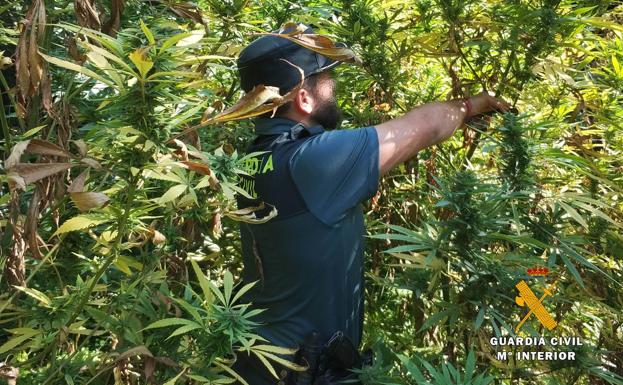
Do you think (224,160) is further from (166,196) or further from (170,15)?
(170,15)

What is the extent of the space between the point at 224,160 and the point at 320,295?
1.51 ft

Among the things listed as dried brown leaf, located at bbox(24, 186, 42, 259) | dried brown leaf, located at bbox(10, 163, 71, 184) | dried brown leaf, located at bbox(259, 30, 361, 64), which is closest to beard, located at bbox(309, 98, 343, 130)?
dried brown leaf, located at bbox(259, 30, 361, 64)

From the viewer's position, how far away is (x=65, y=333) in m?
1.30

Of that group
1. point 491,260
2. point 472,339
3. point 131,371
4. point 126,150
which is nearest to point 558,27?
point 491,260


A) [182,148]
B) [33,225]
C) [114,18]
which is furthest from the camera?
[114,18]

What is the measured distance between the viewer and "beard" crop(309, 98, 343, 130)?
1710 millimetres

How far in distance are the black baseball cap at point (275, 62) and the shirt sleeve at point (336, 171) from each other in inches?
6.9

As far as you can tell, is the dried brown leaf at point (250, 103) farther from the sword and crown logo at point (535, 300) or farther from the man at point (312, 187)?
the sword and crown logo at point (535, 300)

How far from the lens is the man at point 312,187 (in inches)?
59.9

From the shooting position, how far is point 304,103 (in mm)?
1687

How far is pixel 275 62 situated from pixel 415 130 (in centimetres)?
35

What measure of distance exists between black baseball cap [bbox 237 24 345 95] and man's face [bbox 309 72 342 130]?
0.05 meters

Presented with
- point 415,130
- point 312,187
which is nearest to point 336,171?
point 312,187

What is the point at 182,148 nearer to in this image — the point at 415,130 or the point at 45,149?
the point at 45,149
